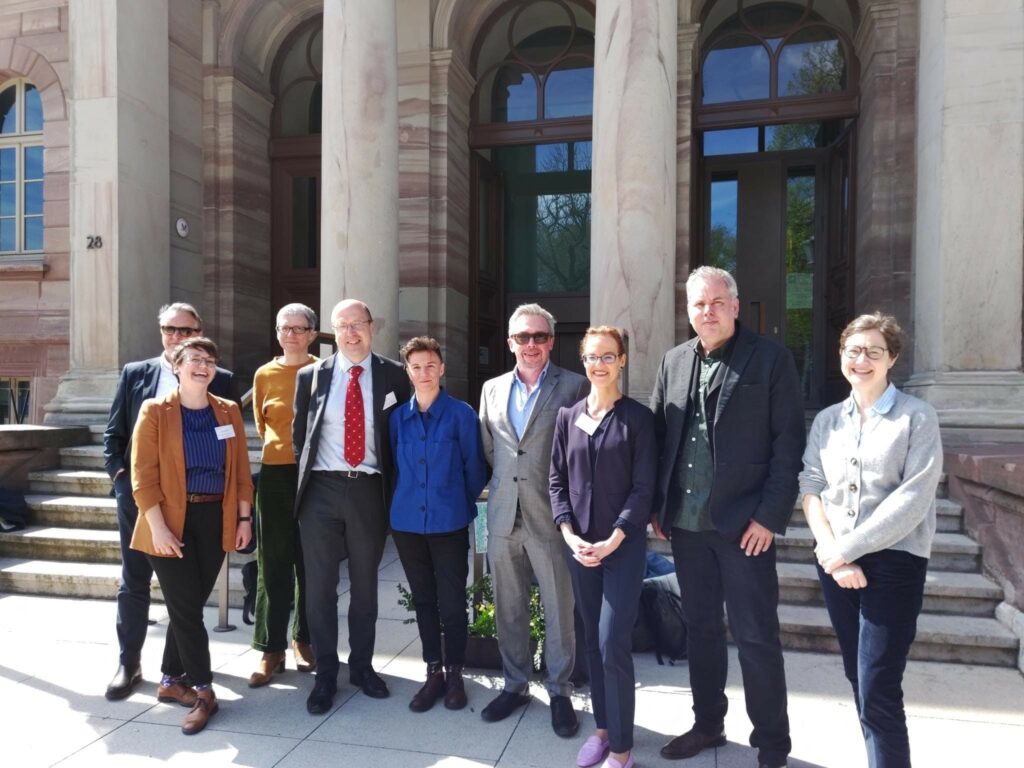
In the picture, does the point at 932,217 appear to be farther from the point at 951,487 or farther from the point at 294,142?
the point at 294,142

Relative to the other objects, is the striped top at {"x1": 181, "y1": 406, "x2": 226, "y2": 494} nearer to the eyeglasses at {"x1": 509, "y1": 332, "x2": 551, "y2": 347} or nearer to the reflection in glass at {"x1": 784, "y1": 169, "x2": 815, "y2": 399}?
the eyeglasses at {"x1": 509, "y1": 332, "x2": 551, "y2": 347}

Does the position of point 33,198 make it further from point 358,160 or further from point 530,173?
point 530,173

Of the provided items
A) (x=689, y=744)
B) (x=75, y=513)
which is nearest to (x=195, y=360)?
(x=689, y=744)

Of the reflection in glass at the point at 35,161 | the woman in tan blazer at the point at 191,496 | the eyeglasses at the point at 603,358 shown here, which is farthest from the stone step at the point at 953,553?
the reflection in glass at the point at 35,161

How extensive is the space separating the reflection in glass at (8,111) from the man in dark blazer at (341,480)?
964cm

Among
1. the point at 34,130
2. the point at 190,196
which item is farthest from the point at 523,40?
the point at 34,130

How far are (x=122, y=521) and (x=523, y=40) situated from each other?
355 inches

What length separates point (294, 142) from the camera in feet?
35.2

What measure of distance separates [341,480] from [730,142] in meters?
9.89

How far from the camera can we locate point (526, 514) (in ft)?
11.7

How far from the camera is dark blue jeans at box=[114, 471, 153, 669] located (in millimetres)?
4035

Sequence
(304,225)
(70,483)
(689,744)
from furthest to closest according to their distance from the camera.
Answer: (304,225), (70,483), (689,744)

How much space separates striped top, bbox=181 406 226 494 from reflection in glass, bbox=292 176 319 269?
299 inches

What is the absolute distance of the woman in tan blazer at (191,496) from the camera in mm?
3561
